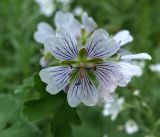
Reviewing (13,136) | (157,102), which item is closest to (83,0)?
(157,102)

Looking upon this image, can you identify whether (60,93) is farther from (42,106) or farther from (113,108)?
(113,108)

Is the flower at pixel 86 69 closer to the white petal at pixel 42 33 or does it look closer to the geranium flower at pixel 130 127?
the white petal at pixel 42 33

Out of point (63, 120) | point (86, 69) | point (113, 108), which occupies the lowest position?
point (113, 108)

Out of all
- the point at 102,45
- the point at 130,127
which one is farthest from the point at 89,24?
the point at 130,127

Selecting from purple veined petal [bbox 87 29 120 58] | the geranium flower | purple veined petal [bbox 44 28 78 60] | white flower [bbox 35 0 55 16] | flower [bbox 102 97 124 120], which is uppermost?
white flower [bbox 35 0 55 16]

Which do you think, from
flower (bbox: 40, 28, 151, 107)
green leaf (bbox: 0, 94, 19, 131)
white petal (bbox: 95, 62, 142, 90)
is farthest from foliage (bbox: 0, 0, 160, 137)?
white petal (bbox: 95, 62, 142, 90)

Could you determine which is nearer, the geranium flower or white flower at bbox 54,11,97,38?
white flower at bbox 54,11,97,38

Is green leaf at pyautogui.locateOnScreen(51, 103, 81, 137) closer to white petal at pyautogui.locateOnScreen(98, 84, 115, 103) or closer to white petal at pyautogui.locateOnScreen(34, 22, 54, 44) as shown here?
white petal at pyautogui.locateOnScreen(98, 84, 115, 103)

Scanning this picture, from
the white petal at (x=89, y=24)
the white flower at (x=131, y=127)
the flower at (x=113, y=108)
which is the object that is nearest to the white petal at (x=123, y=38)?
the white petal at (x=89, y=24)
